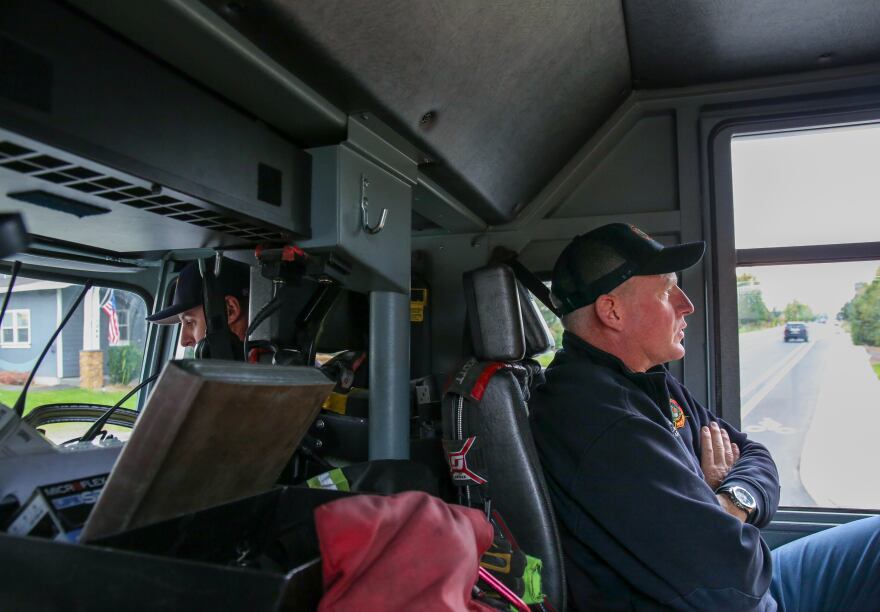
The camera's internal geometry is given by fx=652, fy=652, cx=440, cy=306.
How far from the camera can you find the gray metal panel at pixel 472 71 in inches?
50.7

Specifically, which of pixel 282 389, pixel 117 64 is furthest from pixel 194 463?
pixel 117 64

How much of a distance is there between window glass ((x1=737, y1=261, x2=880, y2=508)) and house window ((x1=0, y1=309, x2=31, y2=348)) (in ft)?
8.83

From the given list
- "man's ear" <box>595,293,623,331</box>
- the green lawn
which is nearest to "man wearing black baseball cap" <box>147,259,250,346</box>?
the green lawn

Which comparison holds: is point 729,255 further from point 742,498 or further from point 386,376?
point 386,376

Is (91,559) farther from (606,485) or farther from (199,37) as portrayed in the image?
(606,485)

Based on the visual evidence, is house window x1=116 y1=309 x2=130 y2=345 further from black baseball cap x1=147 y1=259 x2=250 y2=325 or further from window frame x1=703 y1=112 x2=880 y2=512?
window frame x1=703 y1=112 x2=880 y2=512

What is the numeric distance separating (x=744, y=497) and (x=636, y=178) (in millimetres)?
1511

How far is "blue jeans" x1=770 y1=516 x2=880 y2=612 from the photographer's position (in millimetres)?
2045

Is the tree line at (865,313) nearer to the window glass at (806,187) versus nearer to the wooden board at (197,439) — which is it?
the window glass at (806,187)

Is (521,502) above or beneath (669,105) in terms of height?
beneath

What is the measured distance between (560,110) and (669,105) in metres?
0.77

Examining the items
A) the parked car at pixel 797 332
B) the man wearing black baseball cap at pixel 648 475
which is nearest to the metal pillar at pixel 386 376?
the man wearing black baseball cap at pixel 648 475

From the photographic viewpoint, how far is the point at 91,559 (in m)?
0.81

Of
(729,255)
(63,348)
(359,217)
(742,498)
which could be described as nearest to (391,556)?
(359,217)
